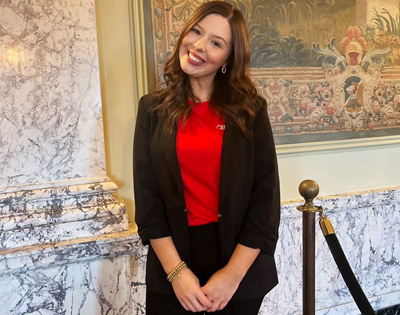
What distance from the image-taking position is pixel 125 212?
2547 millimetres

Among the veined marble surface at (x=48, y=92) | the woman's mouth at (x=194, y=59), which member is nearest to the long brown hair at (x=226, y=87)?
the woman's mouth at (x=194, y=59)

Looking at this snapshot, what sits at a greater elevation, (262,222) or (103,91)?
(103,91)

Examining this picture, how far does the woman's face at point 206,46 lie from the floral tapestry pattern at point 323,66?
98 cm

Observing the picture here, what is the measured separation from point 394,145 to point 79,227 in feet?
8.55

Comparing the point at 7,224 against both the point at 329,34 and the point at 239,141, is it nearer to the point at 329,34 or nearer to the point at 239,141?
the point at 239,141

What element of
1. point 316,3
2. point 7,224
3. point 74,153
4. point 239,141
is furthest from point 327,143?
point 7,224

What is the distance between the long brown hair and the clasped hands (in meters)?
0.61

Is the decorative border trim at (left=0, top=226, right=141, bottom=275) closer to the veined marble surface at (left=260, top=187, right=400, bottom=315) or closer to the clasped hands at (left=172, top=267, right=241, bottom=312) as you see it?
the clasped hands at (left=172, top=267, right=241, bottom=312)

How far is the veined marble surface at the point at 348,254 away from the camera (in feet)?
10.4

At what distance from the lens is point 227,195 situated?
5.94 ft

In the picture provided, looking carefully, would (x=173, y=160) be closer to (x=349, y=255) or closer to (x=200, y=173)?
(x=200, y=173)

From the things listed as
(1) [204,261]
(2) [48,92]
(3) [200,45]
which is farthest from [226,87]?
(2) [48,92]

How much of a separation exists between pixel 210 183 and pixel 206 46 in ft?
1.93

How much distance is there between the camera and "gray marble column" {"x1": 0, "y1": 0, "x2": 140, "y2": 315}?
7.54 feet
